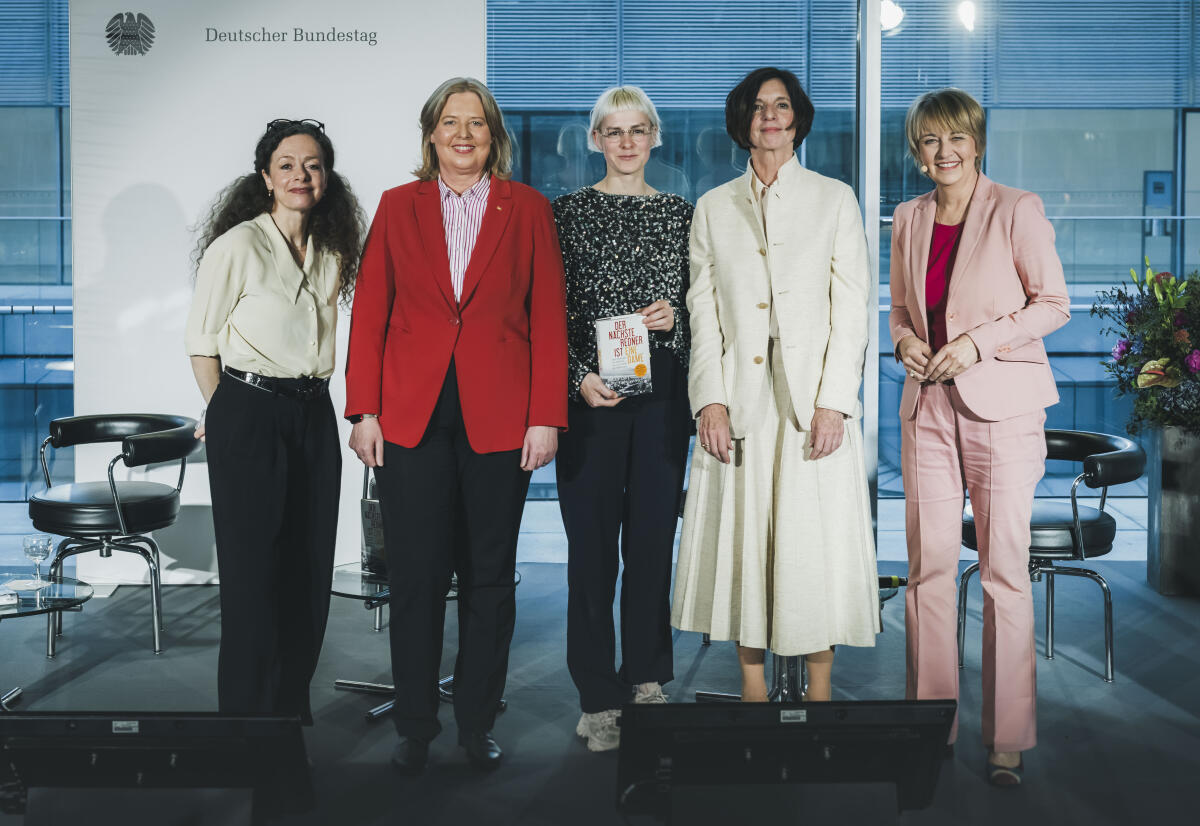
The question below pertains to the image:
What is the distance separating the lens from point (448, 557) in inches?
112

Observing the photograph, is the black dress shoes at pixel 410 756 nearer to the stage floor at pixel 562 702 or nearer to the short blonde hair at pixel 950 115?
the stage floor at pixel 562 702

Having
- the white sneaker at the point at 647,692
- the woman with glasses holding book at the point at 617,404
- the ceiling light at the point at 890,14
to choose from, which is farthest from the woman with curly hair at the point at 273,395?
the ceiling light at the point at 890,14

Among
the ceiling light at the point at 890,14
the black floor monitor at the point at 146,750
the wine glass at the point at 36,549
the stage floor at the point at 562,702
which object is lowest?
the stage floor at the point at 562,702

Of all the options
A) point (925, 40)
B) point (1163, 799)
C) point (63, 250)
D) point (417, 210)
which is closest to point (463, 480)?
point (417, 210)

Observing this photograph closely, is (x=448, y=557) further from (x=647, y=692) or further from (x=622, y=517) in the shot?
(x=647, y=692)

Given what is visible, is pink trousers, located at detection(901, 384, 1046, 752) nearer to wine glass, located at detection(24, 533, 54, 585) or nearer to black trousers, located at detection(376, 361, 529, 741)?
black trousers, located at detection(376, 361, 529, 741)

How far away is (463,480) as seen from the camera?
2.82m

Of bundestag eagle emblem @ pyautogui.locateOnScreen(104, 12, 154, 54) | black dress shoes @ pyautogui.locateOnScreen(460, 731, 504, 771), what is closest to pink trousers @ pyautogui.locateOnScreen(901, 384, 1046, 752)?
black dress shoes @ pyautogui.locateOnScreen(460, 731, 504, 771)

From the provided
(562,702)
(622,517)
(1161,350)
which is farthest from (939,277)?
(1161,350)

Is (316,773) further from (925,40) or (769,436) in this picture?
(925,40)

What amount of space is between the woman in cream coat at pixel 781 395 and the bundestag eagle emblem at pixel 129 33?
9.47 ft

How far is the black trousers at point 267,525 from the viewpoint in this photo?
2.78m

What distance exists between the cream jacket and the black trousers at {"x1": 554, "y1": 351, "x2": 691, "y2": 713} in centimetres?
16

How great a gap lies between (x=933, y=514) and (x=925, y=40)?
2.96 meters
